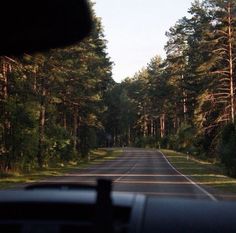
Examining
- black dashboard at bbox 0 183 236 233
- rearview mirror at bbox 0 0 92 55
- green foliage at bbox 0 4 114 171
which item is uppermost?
green foliage at bbox 0 4 114 171

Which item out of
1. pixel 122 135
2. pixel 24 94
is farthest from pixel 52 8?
pixel 122 135

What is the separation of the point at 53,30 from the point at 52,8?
22cm

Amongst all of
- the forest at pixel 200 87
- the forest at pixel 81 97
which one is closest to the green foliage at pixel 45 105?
the forest at pixel 81 97

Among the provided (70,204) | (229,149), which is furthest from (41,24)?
(229,149)

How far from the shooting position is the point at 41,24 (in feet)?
9.36

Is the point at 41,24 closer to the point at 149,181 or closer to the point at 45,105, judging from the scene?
the point at 149,181

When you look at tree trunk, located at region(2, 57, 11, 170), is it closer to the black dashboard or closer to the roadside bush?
the roadside bush

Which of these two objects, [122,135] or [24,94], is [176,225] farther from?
[122,135]

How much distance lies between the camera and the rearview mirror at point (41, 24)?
271 cm

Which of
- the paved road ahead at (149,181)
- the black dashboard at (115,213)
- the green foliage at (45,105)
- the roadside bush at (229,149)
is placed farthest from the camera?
the green foliage at (45,105)

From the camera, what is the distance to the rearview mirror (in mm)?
2709

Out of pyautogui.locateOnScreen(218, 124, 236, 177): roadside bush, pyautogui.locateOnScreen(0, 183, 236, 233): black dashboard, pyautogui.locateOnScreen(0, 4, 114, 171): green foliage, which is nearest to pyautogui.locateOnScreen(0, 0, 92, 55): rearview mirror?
pyautogui.locateOnScreen(0, 183, 236, 233): black dashboard

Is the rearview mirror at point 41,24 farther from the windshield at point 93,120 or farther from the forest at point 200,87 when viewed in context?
the forest at point 200,87

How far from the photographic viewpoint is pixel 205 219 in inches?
106
